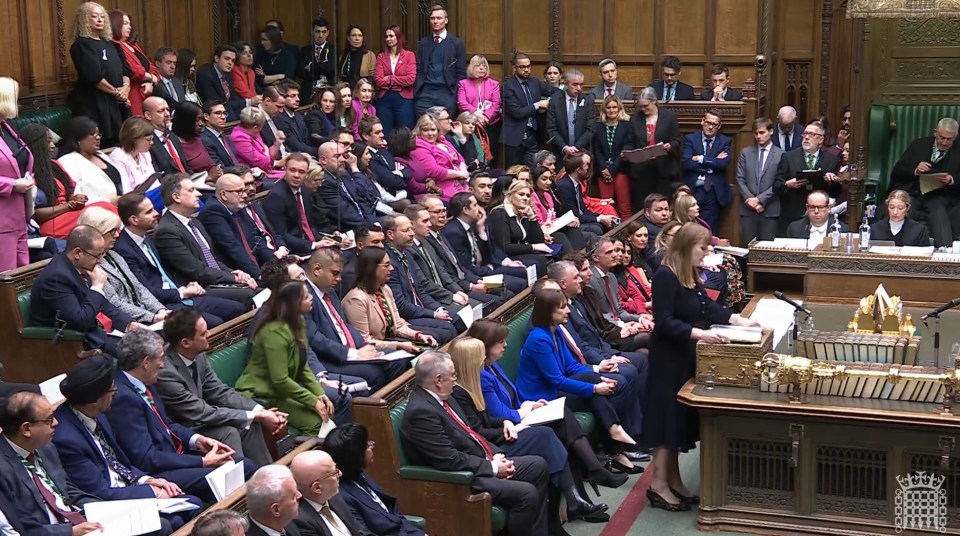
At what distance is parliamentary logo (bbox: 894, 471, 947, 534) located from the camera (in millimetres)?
6410

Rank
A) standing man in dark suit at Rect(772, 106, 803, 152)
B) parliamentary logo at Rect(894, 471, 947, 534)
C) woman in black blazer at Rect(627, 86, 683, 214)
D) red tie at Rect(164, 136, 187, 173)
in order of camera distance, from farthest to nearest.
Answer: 1. woman in black blazer at Rect(627, 86, 683, 214)
2. standing man in dark suit at Rect(772, 106, 803, 152)
3. red tie at Rect(164, 136, 187, 173)
4. parliamentary logo at Rect(894, 471, 947, 534)

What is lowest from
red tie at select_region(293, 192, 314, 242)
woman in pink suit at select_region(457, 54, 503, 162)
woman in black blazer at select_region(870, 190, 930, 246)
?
woman in black blazer at select_region(870, 190, 930, 246)

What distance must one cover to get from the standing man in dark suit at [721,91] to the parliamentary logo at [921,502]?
6.71 meters

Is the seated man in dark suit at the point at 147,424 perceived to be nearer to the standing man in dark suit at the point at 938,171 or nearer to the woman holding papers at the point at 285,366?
the woman holding papers at the point at 285,366

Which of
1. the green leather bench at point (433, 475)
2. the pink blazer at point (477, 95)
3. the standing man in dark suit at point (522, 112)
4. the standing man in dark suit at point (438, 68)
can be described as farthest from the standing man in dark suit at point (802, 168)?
the green leather bench at point (433, 475)

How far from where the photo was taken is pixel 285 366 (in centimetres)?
628

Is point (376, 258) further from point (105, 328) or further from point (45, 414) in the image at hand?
point (45, 414)

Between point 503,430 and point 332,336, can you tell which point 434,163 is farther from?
point 503,430

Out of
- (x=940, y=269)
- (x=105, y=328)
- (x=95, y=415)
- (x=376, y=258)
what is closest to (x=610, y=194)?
(x=940, y=269)

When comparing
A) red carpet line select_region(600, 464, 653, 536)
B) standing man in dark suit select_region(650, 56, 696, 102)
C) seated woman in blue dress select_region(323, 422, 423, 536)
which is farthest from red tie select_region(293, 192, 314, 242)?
standing man in dark suit select_region(650, 56, 696, 102)

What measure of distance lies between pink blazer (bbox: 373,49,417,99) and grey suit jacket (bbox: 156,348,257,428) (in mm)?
6874

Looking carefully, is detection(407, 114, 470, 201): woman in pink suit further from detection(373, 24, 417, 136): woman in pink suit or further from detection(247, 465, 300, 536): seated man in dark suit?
detection(247, 465, 300, 536): seated man in dark suit

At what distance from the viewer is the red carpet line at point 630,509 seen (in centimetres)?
681

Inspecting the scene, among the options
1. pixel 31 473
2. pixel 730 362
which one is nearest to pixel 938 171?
pixel 730 362
